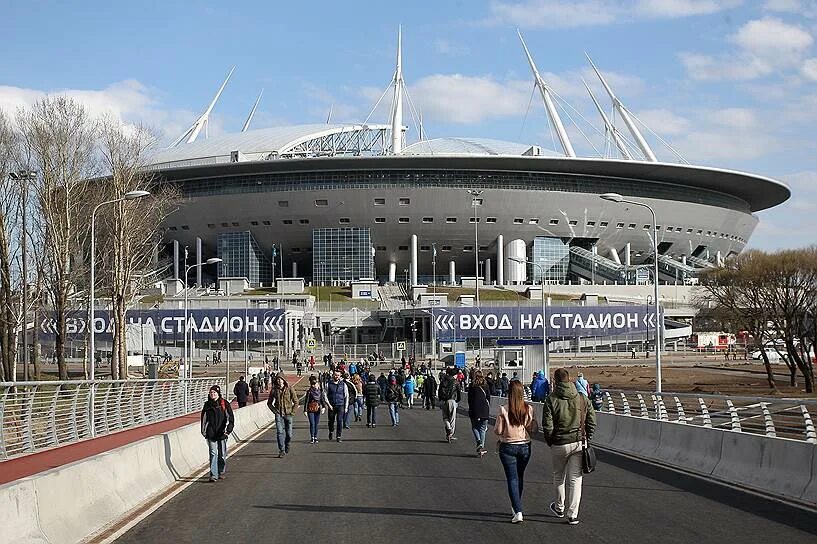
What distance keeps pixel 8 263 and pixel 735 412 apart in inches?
1377

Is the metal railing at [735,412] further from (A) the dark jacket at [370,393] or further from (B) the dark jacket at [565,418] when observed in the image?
(A) the dark jacket at [370,393]

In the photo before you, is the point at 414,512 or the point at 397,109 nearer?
the point at 414,512

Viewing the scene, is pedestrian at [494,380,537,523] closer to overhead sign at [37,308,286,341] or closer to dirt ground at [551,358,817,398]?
dirt ground at [551,358,817,398]

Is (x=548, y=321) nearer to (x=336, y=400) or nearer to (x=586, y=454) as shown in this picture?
(x=336, y=400)

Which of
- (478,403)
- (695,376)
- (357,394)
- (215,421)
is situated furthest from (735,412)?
(695,376)

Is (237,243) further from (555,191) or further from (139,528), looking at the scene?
(139,528)

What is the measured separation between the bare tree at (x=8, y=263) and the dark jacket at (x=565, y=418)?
3351 centimetres

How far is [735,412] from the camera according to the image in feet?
60.4

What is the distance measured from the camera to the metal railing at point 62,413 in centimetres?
1892

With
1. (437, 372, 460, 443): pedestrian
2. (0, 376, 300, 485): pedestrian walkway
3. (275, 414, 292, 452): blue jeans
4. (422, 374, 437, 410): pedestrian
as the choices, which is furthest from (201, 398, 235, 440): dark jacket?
A: (422, 374, 437, 410): pedestrian

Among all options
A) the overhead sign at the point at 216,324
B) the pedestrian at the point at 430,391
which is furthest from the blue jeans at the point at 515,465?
the overhead sign at the point at 216,324

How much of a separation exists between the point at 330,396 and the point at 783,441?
14.0 m

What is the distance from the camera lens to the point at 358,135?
151500 mm

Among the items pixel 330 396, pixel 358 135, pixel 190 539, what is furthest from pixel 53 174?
pixel 358 135
